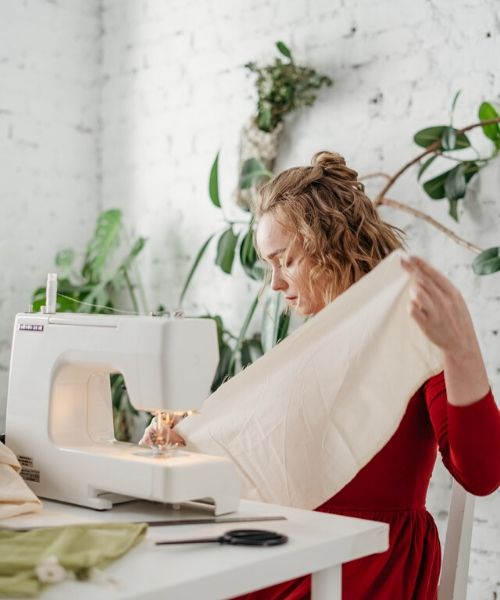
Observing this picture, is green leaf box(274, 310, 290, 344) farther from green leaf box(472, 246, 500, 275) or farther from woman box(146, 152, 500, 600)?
woman box(146, 152, 500, 600)

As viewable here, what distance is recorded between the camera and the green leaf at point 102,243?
3568 mm

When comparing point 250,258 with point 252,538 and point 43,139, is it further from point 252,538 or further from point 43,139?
point 252,538

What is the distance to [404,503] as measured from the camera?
1646mm

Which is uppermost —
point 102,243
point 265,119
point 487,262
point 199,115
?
→ point 199,115

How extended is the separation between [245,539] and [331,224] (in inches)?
32.0

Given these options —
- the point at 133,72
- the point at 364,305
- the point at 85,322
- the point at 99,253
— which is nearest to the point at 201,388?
the point at 85,322

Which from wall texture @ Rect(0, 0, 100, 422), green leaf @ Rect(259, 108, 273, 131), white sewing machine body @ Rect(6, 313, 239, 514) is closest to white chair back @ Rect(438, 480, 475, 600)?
white sewing machine body @ Rect(6, 313, 239, 514)

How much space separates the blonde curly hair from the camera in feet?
5.95

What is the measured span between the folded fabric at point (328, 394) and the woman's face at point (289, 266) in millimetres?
301

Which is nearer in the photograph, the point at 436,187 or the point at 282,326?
the point at 436,187

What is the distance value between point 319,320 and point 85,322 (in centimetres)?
40

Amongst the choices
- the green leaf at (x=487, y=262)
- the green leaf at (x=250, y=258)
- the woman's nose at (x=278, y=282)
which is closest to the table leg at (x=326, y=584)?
the woman's nose at (x=278, y=282)

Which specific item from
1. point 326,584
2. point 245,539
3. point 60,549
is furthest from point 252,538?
point 60,549

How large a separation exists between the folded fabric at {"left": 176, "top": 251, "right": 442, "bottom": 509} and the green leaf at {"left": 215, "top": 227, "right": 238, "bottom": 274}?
4.78 feet
